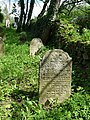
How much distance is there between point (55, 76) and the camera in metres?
6.55

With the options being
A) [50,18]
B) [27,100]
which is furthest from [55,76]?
[50,18]

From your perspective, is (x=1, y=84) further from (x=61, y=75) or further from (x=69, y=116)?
(x=69, y=116)

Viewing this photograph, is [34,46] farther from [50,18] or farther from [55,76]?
[55,76]

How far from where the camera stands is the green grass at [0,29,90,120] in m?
5.67

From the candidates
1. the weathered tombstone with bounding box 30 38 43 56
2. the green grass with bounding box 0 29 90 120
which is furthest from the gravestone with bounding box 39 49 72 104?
the weathered tombstone with bounding box 30 38 43 56

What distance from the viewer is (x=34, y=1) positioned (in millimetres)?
21781

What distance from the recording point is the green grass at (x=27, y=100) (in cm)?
567

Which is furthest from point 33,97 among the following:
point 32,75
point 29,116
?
point 32,75

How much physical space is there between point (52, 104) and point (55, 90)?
13.7 inches

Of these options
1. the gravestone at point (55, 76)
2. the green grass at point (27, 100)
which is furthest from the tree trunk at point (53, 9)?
the gravestone at point (55, 76)

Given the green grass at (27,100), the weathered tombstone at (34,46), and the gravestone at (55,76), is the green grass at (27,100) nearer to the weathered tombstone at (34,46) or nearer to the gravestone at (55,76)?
the gravestone at (55,76)

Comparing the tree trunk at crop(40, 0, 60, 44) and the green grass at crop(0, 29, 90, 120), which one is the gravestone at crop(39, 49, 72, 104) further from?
the tree trunk at crop(40, 0, 60, 44)

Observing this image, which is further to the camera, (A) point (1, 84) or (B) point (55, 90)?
(A) point (1, 84)

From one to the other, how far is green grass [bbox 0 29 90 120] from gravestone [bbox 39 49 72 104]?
0.21 meters
